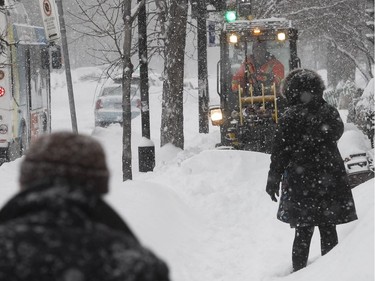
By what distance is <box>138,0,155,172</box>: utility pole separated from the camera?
13.0m

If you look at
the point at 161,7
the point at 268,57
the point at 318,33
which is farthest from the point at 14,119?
the point at 318,33

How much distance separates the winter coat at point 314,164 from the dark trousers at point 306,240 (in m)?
0.15

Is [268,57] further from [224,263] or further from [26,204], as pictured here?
[26,204]

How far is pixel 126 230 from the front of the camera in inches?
85.5

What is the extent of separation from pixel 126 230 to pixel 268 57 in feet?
38.1

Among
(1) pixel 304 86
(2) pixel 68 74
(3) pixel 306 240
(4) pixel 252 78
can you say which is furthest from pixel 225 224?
(2) pixel 68 74

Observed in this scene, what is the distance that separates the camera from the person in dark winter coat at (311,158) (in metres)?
5.73

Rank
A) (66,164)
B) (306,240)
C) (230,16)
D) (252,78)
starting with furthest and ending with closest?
(230,16) → (252,78) → (306,240) → (66,164)

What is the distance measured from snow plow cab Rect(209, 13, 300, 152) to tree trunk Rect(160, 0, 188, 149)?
223 cm

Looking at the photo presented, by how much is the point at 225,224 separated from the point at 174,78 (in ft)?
24.4

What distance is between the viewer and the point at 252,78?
1302 centimetres

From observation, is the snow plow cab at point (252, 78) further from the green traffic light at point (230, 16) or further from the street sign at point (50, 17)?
the street sign at point (50, 17)

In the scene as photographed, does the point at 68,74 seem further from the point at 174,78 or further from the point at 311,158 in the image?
the point at 311,158

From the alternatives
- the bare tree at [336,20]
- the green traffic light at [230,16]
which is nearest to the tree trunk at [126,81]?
the green traffic light at [230,16]
